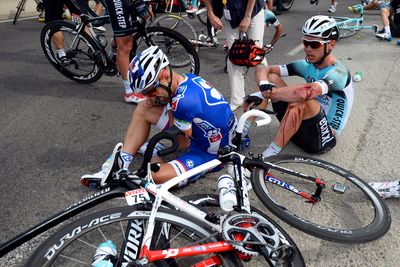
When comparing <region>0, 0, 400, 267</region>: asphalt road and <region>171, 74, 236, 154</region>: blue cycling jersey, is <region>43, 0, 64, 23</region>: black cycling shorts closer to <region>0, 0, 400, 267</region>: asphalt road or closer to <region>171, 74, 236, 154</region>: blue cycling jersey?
<region>0, 0, 400, 267</region>: asphalt road

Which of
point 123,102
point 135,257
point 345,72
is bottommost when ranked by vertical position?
point 123,102

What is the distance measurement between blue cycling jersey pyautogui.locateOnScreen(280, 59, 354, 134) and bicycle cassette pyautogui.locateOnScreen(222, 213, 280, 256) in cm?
167

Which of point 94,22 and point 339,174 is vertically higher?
point 94,22

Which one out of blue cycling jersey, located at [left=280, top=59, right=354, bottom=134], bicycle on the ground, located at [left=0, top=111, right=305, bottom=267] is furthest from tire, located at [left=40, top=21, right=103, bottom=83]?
bicycle on the ground, located at [left=0, top=111, right=305, bottom=267]

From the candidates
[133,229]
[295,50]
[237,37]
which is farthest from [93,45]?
[295,50]

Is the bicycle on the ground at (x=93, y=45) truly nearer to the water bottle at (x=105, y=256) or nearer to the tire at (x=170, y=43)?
the tire at (x=170, y=43)

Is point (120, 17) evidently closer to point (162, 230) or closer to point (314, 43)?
point (314, 43)

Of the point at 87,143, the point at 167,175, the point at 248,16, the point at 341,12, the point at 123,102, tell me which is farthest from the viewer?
the point at 341,12

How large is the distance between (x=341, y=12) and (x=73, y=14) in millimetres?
9229

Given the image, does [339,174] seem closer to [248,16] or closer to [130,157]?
[130,157]

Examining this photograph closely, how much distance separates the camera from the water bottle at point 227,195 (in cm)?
197

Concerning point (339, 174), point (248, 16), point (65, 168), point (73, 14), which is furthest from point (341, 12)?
point (65, 168)

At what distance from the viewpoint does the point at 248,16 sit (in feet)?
13.1

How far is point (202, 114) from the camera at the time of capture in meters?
2.67
